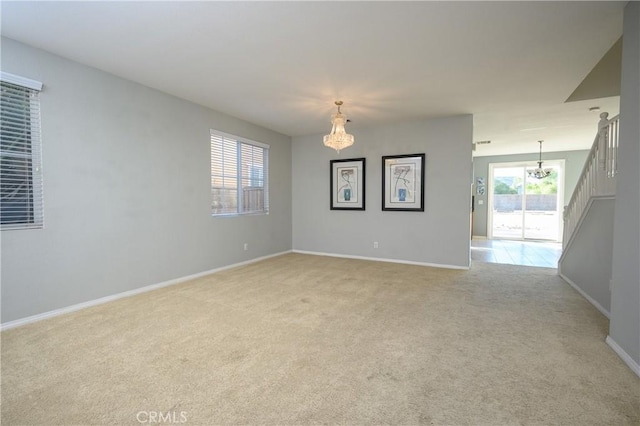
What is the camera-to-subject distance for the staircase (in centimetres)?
316

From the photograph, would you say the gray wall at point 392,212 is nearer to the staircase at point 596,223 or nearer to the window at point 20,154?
the staircase at point 596,223

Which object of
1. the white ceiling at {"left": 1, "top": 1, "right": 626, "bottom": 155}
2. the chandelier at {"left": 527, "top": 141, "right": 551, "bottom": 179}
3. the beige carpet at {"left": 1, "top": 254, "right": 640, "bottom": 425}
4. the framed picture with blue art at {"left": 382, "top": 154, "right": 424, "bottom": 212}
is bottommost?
the beige carpet at {"left": 1, "top": 254, "right": 640, "bottom": 425}

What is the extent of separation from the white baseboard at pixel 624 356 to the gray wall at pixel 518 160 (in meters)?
7.68

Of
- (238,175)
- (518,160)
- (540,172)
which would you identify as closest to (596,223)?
(238,175)

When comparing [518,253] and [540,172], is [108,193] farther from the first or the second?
[540,172]

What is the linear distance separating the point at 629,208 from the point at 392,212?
3735mm

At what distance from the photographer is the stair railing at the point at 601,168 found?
3113mm

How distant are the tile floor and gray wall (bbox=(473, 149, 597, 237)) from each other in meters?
1.11

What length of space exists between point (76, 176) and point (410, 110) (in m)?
4.58

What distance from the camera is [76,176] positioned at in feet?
10.4

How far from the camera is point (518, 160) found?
905cm

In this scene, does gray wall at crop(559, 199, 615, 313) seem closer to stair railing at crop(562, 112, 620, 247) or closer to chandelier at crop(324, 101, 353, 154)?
stair railing at crop(562, 112, 620, 247)

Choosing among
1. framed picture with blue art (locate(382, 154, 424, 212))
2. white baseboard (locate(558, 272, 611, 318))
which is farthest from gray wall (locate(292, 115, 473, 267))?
white baseboard (locate(558, 272, 611, 318))

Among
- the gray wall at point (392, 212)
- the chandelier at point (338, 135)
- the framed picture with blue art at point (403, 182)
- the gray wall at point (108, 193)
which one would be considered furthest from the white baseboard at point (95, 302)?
the framed picture with blue art at point (403, 182)
